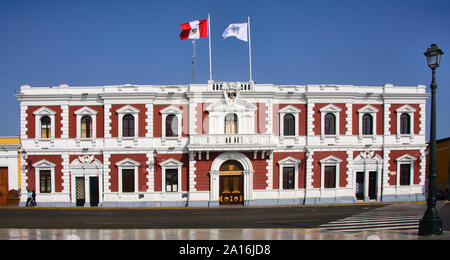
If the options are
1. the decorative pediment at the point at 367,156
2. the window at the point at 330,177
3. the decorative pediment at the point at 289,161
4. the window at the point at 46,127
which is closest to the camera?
the window at the point at 46,127

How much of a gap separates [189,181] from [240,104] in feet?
25.3

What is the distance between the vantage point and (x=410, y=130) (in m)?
28.3

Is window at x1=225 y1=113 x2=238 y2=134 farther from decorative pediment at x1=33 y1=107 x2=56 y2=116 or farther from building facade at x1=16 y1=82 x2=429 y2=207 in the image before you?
decorative pediment at x1=33 y1=107 x2=56 y2=116

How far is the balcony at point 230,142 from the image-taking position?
25422 millimetres

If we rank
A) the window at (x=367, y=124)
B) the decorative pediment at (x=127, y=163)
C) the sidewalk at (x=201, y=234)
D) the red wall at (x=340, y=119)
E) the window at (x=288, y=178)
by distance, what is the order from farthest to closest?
the window at (x=367, y=124), the red wall at (x=340, y=119), the window at (x=288, y=178), the decorative pediment at (x=127, y=163), the sidewalk at (x=201, y=234)

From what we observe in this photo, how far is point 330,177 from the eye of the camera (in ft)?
90.5

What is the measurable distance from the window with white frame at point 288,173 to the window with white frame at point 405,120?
988 centimetres

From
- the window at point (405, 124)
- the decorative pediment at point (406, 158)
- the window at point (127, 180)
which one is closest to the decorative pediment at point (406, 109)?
the window at point (405, 124)

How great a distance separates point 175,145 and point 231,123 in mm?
5053

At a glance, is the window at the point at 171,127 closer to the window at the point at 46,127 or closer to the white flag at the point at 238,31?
the white flag at the point at 238,31

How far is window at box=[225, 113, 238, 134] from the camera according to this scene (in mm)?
26562
